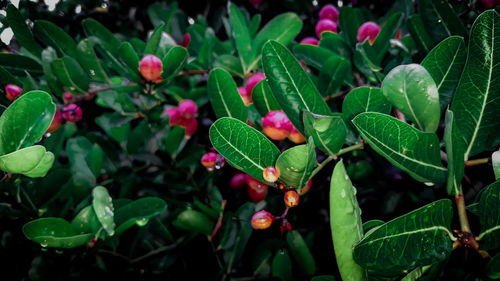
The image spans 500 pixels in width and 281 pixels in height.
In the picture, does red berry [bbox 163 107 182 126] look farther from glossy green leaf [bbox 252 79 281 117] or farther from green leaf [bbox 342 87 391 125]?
green leaf [bbox 342 87 391 125]

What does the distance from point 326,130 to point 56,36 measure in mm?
869

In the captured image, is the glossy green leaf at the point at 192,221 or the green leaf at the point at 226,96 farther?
the glossy green leaf at the point at 192,221

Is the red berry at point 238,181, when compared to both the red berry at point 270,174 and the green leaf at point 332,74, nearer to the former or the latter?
→ the green leaf at point 332,74

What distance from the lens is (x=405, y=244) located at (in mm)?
513

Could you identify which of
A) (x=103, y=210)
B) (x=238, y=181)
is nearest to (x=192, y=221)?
(x=238, y=181)

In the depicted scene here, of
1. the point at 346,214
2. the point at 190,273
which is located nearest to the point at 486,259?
the point at 346,214

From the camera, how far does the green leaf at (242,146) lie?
59cm

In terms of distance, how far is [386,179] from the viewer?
1202 millimetres

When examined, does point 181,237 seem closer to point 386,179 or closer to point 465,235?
point 386,179

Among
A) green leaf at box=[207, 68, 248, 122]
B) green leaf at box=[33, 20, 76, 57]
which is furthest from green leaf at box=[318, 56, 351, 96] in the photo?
green leaf at box=[33, 20, 76, 57]

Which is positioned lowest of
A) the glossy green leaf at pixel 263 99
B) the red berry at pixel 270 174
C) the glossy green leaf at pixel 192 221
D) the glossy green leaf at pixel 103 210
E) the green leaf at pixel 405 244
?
the glossy green leaf at pixel 192 221

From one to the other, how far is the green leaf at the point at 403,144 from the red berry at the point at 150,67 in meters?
0.59

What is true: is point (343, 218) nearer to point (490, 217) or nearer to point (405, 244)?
point (405, 244)

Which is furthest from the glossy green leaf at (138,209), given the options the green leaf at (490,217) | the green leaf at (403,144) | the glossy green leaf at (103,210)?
the green leaf at (490,217)
